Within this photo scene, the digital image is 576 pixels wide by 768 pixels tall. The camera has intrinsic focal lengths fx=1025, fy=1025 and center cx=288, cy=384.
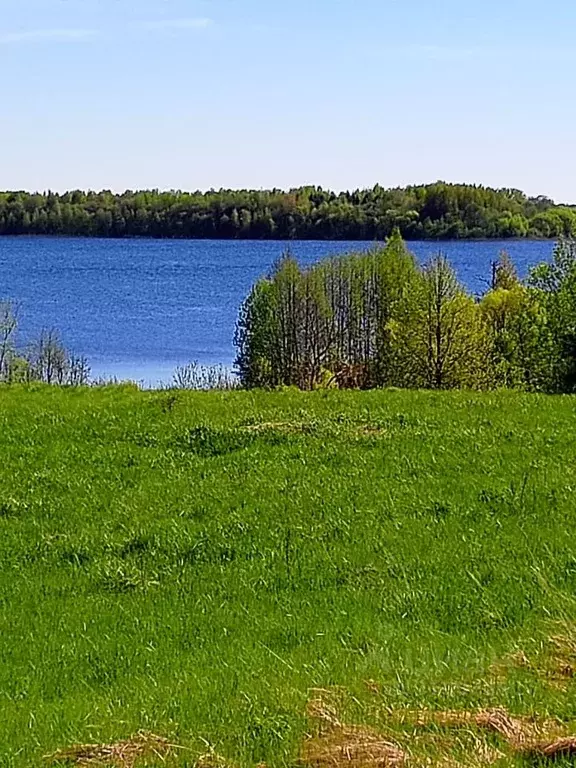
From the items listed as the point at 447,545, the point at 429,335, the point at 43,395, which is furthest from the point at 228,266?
the point at 447,545

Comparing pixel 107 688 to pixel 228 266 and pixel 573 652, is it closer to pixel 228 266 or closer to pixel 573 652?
pixel 573 652

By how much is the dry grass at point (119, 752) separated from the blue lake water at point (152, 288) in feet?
114

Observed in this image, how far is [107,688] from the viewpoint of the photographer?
6.73 meters

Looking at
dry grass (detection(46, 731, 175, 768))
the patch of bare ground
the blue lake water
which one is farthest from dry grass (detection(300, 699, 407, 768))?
the blue lake water

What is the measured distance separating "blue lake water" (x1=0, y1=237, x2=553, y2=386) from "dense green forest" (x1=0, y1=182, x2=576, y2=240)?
2.11 m

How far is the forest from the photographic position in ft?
112

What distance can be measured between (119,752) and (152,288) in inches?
3010

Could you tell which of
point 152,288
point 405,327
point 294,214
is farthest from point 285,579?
point 294,214

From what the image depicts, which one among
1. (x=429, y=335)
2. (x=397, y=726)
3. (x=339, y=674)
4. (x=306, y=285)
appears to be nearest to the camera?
(x=397, y=726)

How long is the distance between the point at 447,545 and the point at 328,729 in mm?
4838

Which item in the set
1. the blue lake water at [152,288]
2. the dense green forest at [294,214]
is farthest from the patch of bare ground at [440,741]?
the dense green forest at [294,214]

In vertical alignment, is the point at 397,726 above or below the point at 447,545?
above

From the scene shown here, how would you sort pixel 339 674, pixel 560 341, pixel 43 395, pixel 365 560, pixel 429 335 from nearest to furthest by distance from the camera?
pixel 339 674
pixel 365 560
pixel 43 395
pixel 560 341
pixel 429 335

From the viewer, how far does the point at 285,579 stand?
9.11 m
